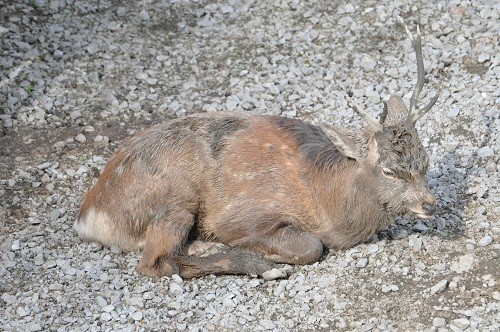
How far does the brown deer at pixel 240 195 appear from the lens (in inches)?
349

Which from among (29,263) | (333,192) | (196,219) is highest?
(333,192)

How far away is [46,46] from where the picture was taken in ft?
40.2

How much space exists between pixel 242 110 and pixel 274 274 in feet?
9.91

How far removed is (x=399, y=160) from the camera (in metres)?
8.51

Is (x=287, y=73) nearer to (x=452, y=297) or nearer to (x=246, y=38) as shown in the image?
(x=246, y=38)

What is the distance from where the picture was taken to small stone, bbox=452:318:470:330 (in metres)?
7.78

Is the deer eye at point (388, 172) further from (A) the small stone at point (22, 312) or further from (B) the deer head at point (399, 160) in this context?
(A) the small stone at point (22, 312)

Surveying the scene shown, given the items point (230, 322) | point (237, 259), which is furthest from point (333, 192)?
point (230, 322)

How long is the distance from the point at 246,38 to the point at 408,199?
4658mm

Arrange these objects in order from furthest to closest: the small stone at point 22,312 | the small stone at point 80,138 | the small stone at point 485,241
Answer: the small stone at point 80,138 < the small stone at point 485,241 < the small stone at point 22,312

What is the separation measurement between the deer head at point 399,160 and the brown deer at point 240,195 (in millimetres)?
32

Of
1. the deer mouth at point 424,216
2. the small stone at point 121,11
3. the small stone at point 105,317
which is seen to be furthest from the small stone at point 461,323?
the small stone at point 121,11

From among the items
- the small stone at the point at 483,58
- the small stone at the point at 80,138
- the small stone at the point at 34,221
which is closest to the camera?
the small stone at the point at 34,221

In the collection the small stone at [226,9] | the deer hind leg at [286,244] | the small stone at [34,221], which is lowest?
the small stone at [34,221]
